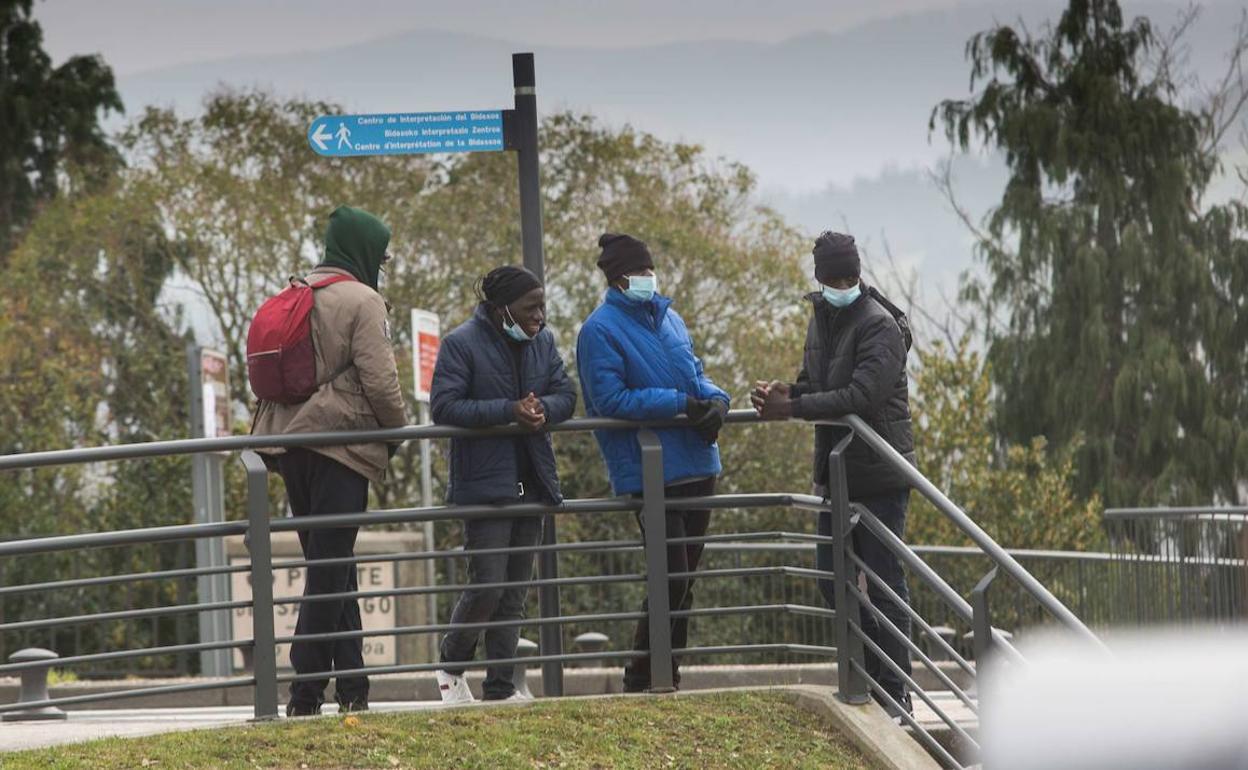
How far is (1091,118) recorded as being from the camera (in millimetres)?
35812

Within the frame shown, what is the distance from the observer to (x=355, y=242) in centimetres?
809

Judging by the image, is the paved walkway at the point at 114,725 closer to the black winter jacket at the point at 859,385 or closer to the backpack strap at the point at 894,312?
the black winter jacket at the point at 859,385

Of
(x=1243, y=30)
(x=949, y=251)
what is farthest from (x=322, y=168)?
(x=949, y=251)

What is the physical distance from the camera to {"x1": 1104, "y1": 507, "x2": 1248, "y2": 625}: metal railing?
10594 mm

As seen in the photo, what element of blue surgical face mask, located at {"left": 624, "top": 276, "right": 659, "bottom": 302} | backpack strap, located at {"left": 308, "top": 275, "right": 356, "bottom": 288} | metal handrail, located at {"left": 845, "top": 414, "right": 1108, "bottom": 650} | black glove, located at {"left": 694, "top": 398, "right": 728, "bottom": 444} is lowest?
metal handrail, located at {"left": 845, "top": 414, "right": 1108, "bottom": 650}

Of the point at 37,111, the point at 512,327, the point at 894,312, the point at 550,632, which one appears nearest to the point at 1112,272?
the point at 37,111

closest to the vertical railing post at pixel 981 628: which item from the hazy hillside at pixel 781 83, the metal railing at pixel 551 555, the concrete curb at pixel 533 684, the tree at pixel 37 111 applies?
the metal railing at pixel 551 555

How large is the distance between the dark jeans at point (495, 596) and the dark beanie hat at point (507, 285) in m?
0.82

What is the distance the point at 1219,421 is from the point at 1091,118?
18.6 feet

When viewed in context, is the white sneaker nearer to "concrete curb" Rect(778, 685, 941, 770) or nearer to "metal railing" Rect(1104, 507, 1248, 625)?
"concrete curb" Rect(778, 685, 941, 770)

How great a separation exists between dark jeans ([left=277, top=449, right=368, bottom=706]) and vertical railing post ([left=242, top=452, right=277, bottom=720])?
176mm

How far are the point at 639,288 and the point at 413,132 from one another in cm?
115

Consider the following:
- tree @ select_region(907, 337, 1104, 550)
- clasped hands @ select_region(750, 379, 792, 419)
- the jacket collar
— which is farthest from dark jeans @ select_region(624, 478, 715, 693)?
tree @ select_region(907, 337, 1104, 550)

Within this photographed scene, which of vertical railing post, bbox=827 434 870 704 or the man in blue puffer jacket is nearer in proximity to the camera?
vertical railing post, bbox=827 434 870 704
